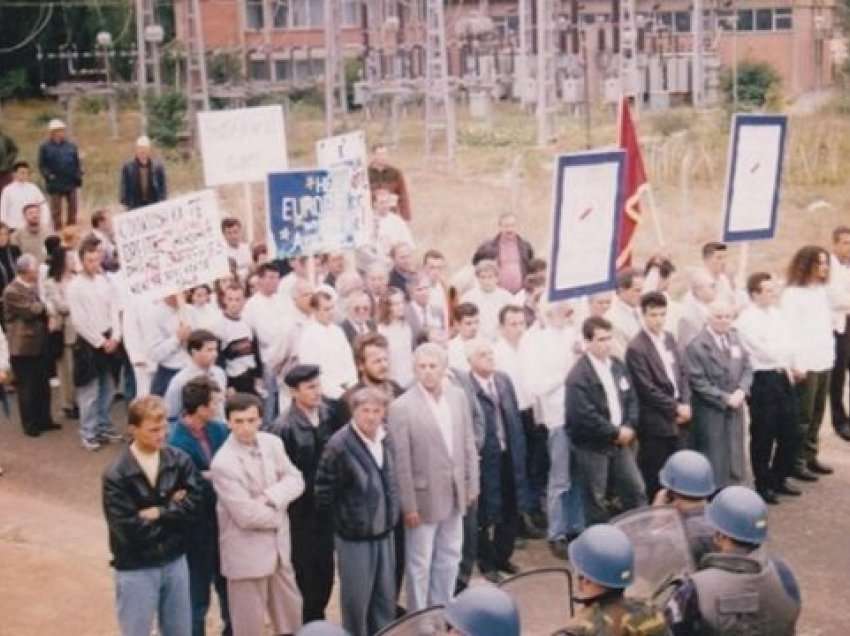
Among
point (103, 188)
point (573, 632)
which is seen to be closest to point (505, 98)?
point (103, 188)

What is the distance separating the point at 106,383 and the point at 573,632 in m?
7.48

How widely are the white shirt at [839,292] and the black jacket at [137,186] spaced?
767cm

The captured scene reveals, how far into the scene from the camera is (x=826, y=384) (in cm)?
1157

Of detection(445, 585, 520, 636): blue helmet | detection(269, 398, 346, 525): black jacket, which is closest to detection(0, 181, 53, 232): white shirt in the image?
detection(269, 398, 346, 525): black jacket

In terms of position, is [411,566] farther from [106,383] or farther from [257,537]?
[106,383]

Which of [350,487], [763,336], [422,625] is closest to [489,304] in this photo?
[763,336]

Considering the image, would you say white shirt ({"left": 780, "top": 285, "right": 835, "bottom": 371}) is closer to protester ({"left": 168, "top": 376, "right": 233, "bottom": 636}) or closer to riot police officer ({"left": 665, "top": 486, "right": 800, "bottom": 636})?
protester ({"left": 168, "top": 376, "right": 233, "bottom": 636})

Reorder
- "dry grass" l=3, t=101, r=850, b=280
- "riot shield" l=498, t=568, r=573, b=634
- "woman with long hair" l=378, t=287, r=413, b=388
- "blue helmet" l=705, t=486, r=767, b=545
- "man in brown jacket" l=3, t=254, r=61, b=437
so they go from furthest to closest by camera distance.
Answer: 1. "dry grass" l=3, t=101, r=850, b=280
2. "man in brown jacket" l=3, t=254, r=61, b=437
3. "woman with long hair" l=378, t=287, r=413, b=388
4. "blue helmet" l=705, t=486, r=767, b=545
5. "riot shield" l=498, t=568, r=573, b=634

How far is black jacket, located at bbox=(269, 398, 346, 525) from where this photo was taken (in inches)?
313

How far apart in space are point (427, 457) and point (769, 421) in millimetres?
3668

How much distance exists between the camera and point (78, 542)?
999cm

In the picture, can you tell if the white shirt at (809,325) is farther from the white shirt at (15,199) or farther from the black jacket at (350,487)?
the white shirt at (15,199)

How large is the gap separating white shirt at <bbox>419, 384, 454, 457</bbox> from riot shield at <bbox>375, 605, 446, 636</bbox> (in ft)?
10.2

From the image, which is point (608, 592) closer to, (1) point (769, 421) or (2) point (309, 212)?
(1) point (769, 421)
